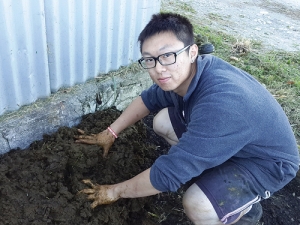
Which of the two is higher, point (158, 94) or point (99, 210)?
point (158, 94)

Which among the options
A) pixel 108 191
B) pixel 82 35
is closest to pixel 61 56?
pixel 82 35

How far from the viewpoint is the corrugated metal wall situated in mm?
2271

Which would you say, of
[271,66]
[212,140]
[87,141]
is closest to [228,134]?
Answer: [212,140]

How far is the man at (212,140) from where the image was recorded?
5.91 feet

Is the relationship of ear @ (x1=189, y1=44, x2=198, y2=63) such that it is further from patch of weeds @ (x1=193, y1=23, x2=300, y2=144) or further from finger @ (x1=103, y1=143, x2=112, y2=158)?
patch of weeds @ (x1=193, y1=23, x2=300, y2=144)

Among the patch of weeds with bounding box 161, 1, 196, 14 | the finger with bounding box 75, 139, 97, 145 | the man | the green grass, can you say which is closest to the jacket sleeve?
the man

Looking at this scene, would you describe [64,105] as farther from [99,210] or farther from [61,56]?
[99,210]

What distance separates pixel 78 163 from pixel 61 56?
0.88 metres

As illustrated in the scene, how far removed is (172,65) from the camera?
6.48 ft

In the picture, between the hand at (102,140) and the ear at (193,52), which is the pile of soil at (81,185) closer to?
the hand at (102,140)

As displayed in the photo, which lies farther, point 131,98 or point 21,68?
point 131,98

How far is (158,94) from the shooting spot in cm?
262

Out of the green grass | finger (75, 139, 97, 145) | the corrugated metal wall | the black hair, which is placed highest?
the black hair

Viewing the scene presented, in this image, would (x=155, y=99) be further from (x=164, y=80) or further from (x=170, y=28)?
(x=170, y=28)
